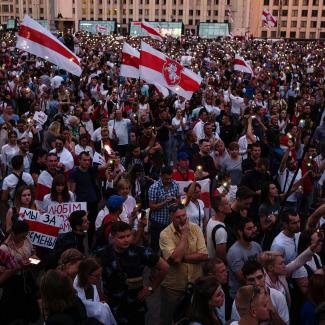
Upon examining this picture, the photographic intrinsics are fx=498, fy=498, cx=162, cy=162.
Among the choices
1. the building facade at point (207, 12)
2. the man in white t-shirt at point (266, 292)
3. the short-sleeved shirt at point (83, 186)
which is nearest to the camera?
the man in white t-shirt at point (266, 292)

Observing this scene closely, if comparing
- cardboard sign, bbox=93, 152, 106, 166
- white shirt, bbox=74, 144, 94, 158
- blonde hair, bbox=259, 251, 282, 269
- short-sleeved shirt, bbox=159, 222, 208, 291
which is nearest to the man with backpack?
cardboard sign, bbox=93, 152, 106, 166

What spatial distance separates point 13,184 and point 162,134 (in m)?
5.08

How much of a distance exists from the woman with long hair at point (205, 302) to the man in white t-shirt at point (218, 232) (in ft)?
4.31

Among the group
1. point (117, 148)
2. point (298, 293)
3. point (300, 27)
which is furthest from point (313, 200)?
point (300, 27)

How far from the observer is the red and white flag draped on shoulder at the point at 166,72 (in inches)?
412

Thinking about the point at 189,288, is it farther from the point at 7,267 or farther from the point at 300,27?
the point at 300,27

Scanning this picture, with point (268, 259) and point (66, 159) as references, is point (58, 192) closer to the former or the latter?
point (66, 159)

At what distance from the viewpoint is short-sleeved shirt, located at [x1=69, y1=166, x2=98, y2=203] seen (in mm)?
7109

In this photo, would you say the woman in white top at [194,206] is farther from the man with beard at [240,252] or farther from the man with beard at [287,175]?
the man with beard at [287,175]

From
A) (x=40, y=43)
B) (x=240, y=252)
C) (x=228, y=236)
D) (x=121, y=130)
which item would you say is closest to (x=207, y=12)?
(x=40, y=43)

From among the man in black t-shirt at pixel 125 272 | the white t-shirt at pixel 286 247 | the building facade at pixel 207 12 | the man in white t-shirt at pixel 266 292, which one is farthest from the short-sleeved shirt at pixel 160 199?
the building facade at pixel 207 12

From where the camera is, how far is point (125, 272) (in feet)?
13.8

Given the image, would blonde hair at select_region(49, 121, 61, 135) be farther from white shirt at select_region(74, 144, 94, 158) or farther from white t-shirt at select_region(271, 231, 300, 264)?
white t-shirt at select_region(271, 231, 300, 264)

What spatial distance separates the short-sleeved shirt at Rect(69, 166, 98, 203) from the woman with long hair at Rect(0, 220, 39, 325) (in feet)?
7.62
